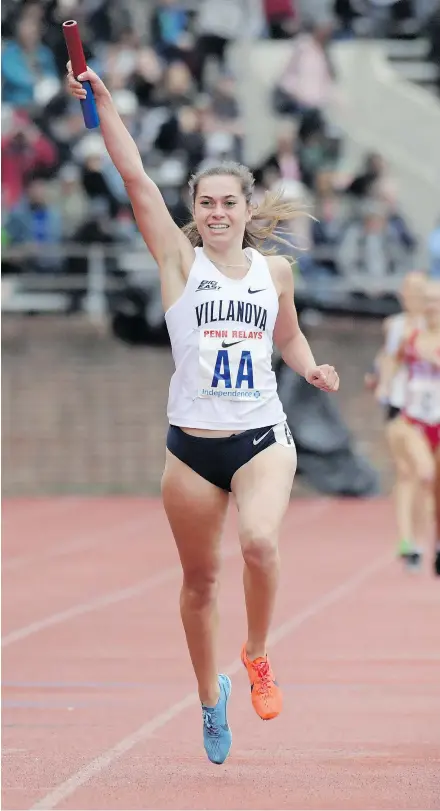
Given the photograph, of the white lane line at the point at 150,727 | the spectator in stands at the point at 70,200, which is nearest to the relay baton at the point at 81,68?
the white lane line at the point at 150,727

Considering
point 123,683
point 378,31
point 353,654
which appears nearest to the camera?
point 123,683

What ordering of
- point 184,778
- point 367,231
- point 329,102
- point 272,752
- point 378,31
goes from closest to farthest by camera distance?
point 184,778, point 272,752, point 367,231, point 329,102, point 378,31

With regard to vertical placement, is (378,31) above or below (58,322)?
above

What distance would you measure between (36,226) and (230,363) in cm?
1437

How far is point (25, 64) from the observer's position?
21484mm

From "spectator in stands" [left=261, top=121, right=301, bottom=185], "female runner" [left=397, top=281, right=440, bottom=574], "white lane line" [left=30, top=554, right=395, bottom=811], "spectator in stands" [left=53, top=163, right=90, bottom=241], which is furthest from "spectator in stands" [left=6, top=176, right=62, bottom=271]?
"white lane line" [left=30, top=554, right=395, bottom=811]

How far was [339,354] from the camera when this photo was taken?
21750 mm

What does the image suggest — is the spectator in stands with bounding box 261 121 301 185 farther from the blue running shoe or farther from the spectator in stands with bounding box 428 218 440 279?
the blue running shoe

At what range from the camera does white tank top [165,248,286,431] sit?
21.1ft

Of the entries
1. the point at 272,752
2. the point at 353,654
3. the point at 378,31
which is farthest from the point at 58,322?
the point at 272,752

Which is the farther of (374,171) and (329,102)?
(329,102)

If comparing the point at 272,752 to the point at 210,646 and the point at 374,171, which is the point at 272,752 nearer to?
the point at 210,646

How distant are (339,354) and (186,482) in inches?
605

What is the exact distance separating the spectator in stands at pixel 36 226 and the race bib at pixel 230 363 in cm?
1418
